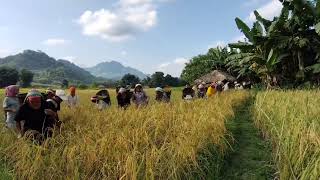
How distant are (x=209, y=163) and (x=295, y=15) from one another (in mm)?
18589

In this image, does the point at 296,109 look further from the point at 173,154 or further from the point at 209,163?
the point at 173,154

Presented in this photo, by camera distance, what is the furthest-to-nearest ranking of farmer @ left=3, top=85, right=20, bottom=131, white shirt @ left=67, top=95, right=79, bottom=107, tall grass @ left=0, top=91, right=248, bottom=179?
white shirt @ left=67, top=95, right=79, bottom=107
farmer @ left=3, top=85, right=20, bottom=131
tall grass @ left=0, top=91, right=248, bottom=179

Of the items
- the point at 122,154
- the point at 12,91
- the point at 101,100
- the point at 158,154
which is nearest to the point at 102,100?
the point at 101,100

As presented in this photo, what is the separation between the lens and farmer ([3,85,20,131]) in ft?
27.7

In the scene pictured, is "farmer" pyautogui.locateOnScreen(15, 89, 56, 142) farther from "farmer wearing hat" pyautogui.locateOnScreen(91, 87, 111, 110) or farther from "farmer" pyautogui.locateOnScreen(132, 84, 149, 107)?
"farmer" pyautogui.locateOnScreen(132, 84, 149, 107)

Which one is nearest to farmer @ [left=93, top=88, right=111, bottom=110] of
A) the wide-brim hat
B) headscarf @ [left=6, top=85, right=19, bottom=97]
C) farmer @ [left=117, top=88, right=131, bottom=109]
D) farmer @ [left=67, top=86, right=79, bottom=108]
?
farmer @ [left=117, top=88, right=131, bottom=109]

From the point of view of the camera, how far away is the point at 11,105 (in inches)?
335

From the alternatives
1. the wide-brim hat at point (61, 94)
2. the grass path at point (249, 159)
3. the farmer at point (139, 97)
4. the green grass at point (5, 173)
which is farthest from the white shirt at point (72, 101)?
the green grass at point (5, 173)

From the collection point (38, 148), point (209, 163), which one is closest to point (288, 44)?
point (209, 163)

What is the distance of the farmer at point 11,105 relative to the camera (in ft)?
27.7

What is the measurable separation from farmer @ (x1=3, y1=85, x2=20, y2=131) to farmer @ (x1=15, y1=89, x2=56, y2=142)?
1.81 m

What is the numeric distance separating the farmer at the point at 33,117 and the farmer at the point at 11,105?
71.1 inches

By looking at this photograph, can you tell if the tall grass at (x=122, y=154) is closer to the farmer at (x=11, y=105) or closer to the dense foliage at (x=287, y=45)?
the farmer at (x=11, y=105)

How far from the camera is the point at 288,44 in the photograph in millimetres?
23188
